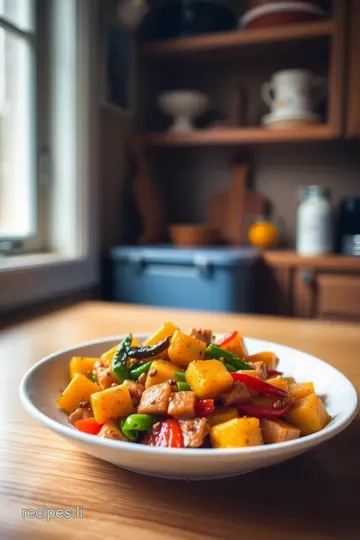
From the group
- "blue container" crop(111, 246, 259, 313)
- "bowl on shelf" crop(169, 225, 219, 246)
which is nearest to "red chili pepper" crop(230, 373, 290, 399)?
"blue container" crop(111, 246, 259, 313)

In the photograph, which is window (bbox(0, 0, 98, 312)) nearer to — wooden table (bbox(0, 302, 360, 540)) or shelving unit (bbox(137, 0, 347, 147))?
shelving unit (bbox(137, 0, 347, 147))

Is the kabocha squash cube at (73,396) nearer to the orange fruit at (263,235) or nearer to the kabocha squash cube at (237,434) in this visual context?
the kabocha squash cube at (237,434)

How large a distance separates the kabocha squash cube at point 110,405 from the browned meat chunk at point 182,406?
0.16ft

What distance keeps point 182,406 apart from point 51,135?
1530mm

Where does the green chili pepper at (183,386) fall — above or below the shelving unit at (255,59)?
below

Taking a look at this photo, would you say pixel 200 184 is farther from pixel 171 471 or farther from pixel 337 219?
pixel 171 471

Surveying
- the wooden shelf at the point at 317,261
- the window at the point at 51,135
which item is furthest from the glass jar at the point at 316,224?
the window at the point at 51,135

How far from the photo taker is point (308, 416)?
0.50 m

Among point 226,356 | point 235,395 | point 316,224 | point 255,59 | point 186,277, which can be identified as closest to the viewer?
point 235,395

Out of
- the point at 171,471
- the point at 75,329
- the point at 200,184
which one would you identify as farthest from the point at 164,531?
the point at 200,184

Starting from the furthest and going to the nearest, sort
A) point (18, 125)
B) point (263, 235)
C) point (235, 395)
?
point (263, 235) < point (18, 125) < point (235, 395)

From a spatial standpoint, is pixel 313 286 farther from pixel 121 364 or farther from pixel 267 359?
pixel 121 364

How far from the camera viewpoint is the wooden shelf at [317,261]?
1.89 metres

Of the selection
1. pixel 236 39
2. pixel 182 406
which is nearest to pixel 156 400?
pixel 182 406
